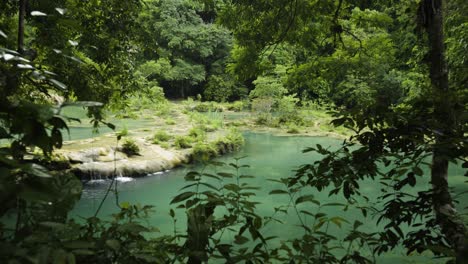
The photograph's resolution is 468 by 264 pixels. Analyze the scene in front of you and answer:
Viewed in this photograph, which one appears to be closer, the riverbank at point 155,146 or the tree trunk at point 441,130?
the tree trunk at point 441,130

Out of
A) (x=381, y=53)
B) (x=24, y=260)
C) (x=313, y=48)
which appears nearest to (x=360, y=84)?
(x=381, y=53)

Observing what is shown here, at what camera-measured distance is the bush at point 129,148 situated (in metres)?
8.49

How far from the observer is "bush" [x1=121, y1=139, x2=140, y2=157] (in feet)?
27.9

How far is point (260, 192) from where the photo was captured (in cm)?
680

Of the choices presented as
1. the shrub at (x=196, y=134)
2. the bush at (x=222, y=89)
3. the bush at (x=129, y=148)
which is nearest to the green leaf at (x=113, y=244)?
the bush at (x=129, y=148)

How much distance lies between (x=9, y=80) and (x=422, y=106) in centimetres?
149

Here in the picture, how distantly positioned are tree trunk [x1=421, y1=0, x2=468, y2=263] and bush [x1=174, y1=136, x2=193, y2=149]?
27.0 ft

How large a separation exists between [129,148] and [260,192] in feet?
11.6

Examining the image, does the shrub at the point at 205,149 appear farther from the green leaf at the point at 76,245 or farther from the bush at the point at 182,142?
the green leaf at the point at 76,245

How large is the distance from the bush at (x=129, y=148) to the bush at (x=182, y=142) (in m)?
1.30

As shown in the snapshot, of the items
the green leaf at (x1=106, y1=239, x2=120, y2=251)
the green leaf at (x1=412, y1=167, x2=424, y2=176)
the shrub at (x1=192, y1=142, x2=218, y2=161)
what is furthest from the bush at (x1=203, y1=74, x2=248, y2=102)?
the green leaf at (x1=106, y1=239, x2=120, y2=251)

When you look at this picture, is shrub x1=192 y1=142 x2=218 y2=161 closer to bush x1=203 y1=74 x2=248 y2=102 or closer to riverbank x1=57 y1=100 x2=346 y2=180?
riverbank x1=57 y1=100 x2=346 y2=180

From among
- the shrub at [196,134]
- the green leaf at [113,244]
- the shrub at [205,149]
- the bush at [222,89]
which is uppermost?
the bush at [222,89]

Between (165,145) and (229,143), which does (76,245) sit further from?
(229,143)
